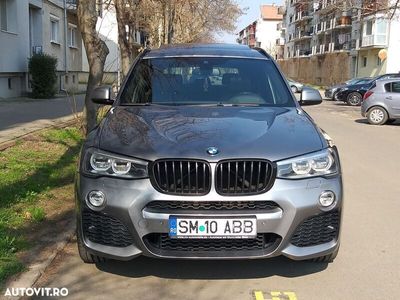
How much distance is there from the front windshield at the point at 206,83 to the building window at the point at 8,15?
57.9 ft

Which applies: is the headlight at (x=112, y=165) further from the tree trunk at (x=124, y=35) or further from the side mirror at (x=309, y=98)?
the tree trunk at (x=124, y=35)

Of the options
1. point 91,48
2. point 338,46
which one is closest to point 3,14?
point 91,48

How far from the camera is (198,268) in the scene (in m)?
4.23

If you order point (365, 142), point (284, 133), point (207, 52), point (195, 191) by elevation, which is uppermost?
point (207, 52)

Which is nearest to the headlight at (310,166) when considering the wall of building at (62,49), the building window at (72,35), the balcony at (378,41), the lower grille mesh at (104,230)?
the lower grille mesh at (104,230)

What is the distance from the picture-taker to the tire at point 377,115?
17.9 m

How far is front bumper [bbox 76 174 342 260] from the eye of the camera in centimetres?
356

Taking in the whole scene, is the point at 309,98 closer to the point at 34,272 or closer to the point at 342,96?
the point at 34,272

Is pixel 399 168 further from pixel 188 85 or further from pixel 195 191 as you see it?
pixel 195 191

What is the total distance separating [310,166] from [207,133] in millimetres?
773

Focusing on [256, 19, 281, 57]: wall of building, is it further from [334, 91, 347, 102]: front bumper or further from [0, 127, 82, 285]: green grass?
[0, 127, 82, 285]: green grass

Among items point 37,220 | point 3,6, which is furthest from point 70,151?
point 3,6

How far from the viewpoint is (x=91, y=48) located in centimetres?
959

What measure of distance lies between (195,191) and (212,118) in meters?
0.91
